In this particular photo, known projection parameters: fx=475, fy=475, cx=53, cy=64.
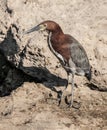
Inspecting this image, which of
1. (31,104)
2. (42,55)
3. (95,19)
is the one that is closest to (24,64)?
(42,55)

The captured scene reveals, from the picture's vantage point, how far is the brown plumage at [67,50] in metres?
6.41

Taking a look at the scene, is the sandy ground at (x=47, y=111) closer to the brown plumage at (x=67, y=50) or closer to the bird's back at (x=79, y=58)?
the brown plumage at (x=67, y=50)

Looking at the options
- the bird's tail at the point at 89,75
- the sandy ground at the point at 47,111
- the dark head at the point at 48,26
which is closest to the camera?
the sandy ground at the point at 47,111

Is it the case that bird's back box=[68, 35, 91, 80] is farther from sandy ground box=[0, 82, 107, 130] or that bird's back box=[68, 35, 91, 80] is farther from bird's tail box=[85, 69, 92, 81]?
sandy ground box=[0, 82, 107, 130]

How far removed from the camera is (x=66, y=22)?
285 inches

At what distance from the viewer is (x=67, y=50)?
21.5ft

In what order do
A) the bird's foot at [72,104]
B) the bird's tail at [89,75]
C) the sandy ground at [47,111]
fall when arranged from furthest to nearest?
the bird's tail at [89,75]
the bird's foot at [72,104]
the sandy ground at [47,111]

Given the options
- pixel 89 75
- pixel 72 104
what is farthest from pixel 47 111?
pixel 89 75

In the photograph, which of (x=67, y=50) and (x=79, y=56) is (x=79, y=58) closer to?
(x=79, y=56)

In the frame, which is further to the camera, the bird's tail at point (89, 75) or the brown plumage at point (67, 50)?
the bird's tail at point (89, 75)

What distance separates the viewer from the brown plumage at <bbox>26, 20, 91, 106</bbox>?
21.0 ft

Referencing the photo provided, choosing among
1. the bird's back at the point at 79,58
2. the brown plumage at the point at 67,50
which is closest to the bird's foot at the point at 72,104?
the brown plumage at the point at 67,50

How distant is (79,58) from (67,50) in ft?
0.72

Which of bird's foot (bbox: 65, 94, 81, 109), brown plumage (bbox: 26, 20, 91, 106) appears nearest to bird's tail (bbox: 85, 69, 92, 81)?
brown plumage (bbox: 26, 20, 91, 106)
